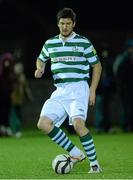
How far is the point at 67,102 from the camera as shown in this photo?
41.3 ft

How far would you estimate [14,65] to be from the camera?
871 inches

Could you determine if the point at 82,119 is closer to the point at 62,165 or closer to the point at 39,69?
the point at 62,165

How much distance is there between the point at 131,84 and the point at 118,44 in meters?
6.69

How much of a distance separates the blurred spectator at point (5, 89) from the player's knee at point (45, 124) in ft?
30.5

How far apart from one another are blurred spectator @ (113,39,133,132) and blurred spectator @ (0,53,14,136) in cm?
275

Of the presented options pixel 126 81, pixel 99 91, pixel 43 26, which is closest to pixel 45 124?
pixel 99 91

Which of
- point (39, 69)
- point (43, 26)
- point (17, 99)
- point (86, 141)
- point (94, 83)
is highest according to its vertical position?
point (39, 69)

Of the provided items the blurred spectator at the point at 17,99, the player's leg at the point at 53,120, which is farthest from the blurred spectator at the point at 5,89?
the player's leg at the point at 53,120

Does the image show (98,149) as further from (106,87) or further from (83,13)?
(83,13)

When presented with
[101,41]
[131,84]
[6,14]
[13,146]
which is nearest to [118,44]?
[101,41]

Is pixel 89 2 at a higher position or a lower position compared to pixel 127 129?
higher

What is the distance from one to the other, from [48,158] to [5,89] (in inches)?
273

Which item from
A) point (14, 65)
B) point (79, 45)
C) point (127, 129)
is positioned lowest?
point (127, 129)

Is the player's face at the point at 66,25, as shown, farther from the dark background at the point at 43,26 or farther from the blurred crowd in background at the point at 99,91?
the dark background at the point at 43,26
